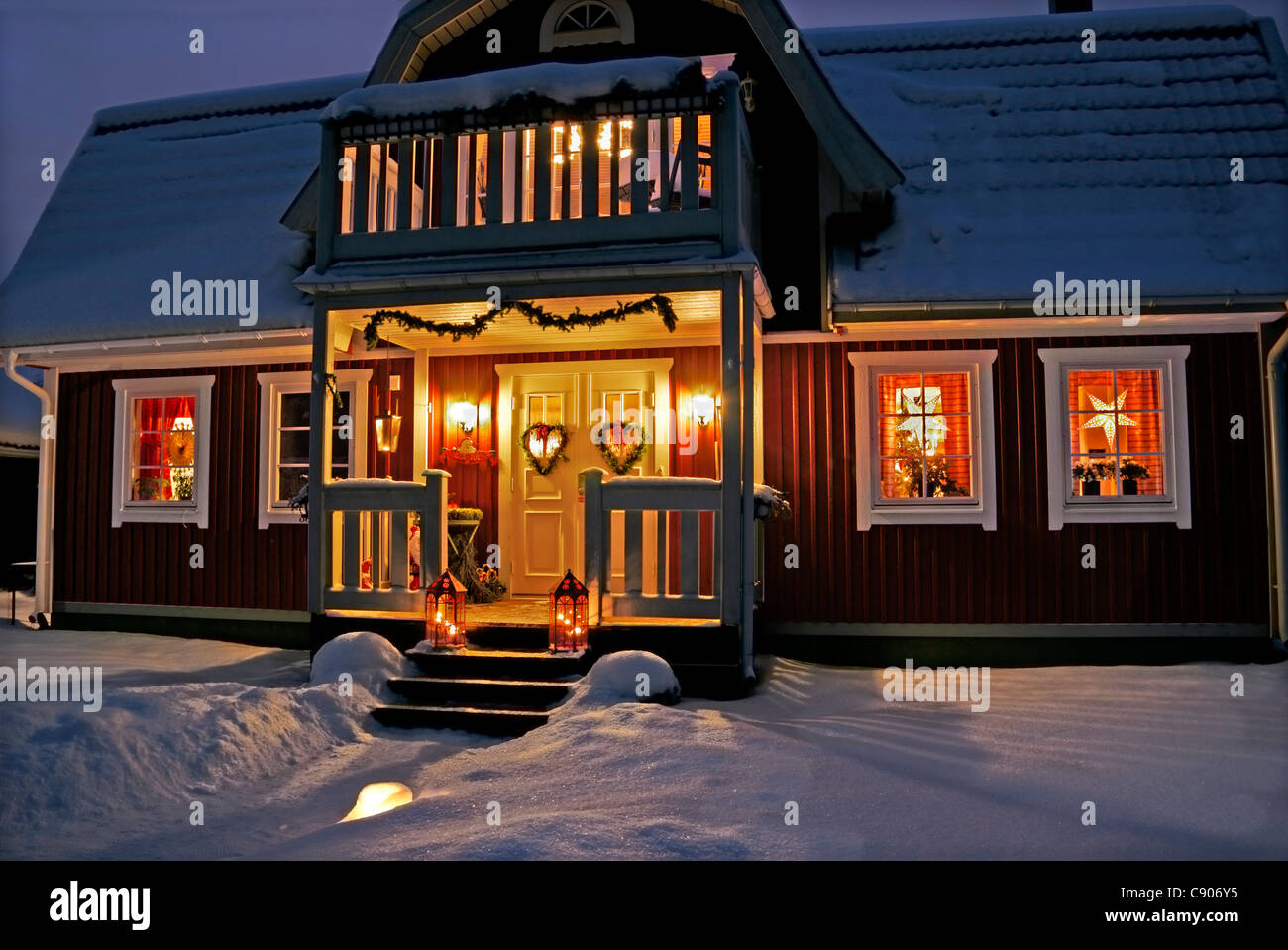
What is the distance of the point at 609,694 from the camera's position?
243 inches

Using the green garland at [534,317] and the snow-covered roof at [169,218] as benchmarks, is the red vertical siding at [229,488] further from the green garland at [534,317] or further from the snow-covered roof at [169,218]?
the green garland at [534,317]

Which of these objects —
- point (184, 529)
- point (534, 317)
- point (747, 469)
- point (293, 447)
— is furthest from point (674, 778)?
point (184, 529)

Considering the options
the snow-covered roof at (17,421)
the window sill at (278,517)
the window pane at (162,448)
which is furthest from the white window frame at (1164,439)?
the snow-covered roof at (17,421)

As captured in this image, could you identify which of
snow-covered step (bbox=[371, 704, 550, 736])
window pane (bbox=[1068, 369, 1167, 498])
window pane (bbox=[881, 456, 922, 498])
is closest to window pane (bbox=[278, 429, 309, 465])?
snow-covered step (bbox=[371, 704, 550, 736])

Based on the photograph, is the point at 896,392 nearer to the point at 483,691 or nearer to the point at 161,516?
the point at 483,691

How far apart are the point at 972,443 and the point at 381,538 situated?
5.59 metres

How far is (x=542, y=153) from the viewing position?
719cm

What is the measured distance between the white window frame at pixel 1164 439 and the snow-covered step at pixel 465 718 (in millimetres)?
5259

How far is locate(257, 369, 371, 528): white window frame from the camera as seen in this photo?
955cm

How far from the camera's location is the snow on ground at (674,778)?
3.93m

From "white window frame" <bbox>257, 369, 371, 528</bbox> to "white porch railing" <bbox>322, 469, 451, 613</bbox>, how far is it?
203cm

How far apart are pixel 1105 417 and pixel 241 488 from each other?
29.7 feet

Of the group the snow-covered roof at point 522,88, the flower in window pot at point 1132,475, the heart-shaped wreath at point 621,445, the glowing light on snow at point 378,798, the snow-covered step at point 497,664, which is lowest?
the glowing light on snow at point 378,798

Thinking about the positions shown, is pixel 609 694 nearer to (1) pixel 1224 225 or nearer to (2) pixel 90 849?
(2) pixel 90 849
